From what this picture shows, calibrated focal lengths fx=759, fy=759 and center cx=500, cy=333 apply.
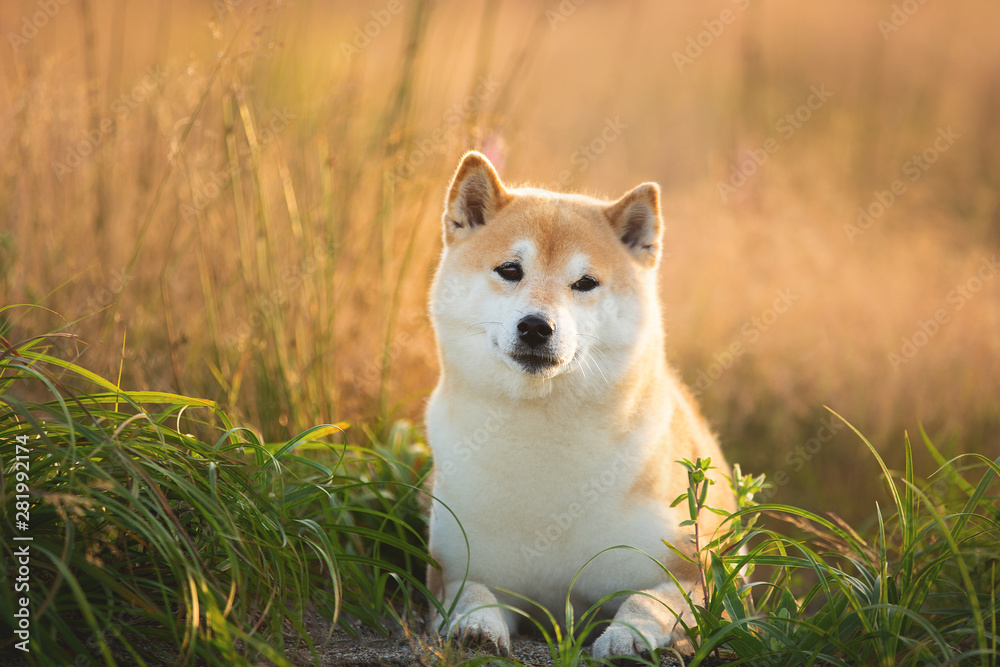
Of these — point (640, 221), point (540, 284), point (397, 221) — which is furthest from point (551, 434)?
point (397, 221)

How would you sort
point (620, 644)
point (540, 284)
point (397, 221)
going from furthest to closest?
1. point (397, 221)
2. point (540, 284)
3. point (620, 644)

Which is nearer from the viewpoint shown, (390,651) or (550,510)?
(390,651)

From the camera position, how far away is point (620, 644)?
2459 mm

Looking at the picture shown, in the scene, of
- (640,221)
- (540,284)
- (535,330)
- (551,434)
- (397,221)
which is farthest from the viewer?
(397,221)

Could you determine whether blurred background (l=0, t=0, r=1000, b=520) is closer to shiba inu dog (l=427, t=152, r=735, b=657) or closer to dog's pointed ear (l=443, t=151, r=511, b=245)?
dog's pointed ear (l=443, t=151, r=511, b=245)

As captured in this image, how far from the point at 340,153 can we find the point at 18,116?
1.88 m

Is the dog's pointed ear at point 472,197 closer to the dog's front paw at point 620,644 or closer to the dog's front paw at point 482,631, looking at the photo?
the dog's front paw at point 482,631

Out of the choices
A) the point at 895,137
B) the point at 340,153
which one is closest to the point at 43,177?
the point at 340,153

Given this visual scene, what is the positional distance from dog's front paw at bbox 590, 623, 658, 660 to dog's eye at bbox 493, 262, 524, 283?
1.36m

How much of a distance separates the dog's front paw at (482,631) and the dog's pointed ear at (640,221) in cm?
162

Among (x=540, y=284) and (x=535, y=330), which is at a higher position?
(x=540, y=284)

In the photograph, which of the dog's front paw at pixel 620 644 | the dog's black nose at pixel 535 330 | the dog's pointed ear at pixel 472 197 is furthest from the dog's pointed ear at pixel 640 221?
the dog's front paw at pixel 620 644

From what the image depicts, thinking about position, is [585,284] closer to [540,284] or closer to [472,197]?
[540,284]

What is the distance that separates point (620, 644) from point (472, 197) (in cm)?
188
